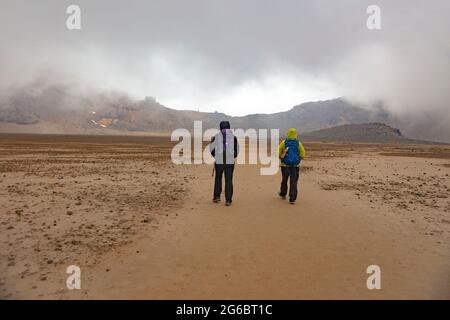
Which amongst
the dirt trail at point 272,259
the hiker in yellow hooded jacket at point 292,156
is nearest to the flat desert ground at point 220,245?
the dirt trail at point 272,259

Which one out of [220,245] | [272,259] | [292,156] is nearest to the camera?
[272,259]

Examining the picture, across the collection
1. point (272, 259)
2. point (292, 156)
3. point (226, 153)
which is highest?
point (226, 153)

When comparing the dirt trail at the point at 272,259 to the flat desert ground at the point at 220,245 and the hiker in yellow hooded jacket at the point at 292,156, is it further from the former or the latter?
the hiker in yellow hooded jacket at the point at 292,156

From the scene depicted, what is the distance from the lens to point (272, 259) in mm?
6031

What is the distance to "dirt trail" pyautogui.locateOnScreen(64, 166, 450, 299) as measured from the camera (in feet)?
16.1

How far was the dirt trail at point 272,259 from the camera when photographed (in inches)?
193

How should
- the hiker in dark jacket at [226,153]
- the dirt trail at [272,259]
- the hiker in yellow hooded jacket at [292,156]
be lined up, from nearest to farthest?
the dirt trail at [272,259] → the hiker in dark jacket at [226,153] → the hiker in yellow hooded jacket at [292,156]

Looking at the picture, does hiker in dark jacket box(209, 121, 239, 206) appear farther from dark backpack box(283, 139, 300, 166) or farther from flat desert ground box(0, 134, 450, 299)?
dark backpack box(283, 139, 300, 166)

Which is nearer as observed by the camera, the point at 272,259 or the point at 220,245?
the point at 272,259

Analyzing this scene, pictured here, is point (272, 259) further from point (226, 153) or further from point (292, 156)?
point (292, 156)

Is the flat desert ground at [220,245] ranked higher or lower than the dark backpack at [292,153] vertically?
lower

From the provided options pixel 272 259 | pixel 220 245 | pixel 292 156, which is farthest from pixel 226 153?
pixel 272 259
